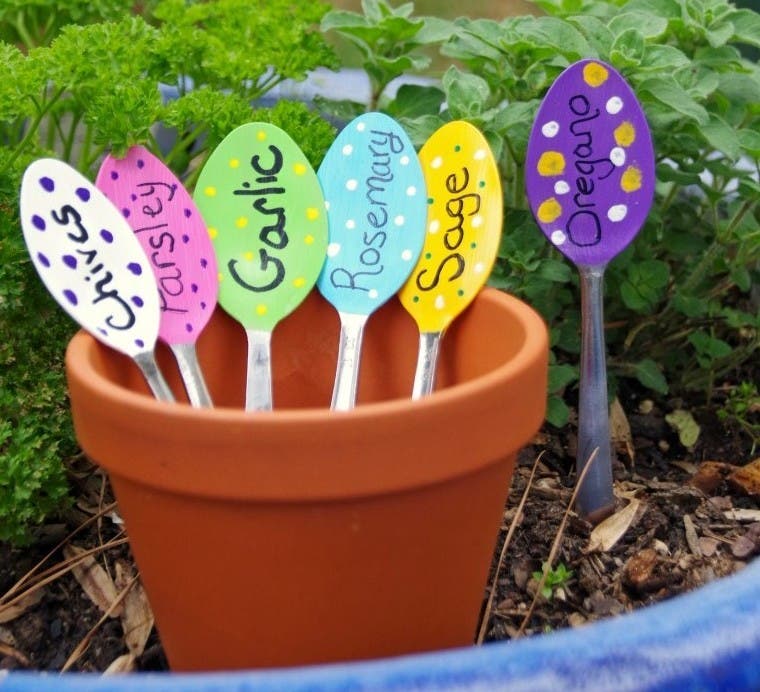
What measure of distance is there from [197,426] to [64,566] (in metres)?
0.51

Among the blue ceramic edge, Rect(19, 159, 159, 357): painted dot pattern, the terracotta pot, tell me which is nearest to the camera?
the blue ceramic edge

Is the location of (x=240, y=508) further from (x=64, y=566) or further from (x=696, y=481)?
(x=696, y=481)

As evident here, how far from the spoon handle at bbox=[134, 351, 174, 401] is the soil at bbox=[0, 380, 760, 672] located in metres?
0.27

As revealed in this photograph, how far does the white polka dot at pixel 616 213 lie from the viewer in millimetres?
984

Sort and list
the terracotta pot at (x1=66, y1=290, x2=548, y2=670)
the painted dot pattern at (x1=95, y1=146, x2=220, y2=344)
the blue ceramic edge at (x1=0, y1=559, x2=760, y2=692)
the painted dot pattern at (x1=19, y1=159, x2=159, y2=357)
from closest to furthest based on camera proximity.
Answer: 1. the blue ceramic edge at (x1=0, y1=559, x2=760, y2=692)
2. the terracotta pot at (x1=66, y1=290, x2=548, y2=670)
3. the painted dot pattern at (x1=19, y1=159, x2=159, y2=357)
4. the painted dot pattern at (x1=95, y1=146, x2=220, y2=344)

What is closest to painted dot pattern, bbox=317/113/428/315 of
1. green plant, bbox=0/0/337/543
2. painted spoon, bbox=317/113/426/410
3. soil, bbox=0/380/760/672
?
painted spoon, bbox=317/113/426/410

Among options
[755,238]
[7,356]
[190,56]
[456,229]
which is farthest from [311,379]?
[755,238]

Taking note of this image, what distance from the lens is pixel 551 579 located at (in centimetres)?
94

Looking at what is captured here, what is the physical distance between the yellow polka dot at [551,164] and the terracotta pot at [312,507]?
257 mm

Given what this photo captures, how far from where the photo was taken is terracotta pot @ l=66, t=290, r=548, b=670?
62cm

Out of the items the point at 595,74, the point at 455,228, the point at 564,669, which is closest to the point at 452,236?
the point at 455,228

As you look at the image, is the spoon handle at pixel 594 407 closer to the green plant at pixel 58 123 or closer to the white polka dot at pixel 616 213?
the white polka dot at pixel 616 213

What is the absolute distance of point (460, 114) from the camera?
1107 mm

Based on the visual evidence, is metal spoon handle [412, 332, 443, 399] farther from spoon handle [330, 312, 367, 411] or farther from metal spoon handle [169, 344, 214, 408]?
metal spoon handle [169, 344, 214, 408]
